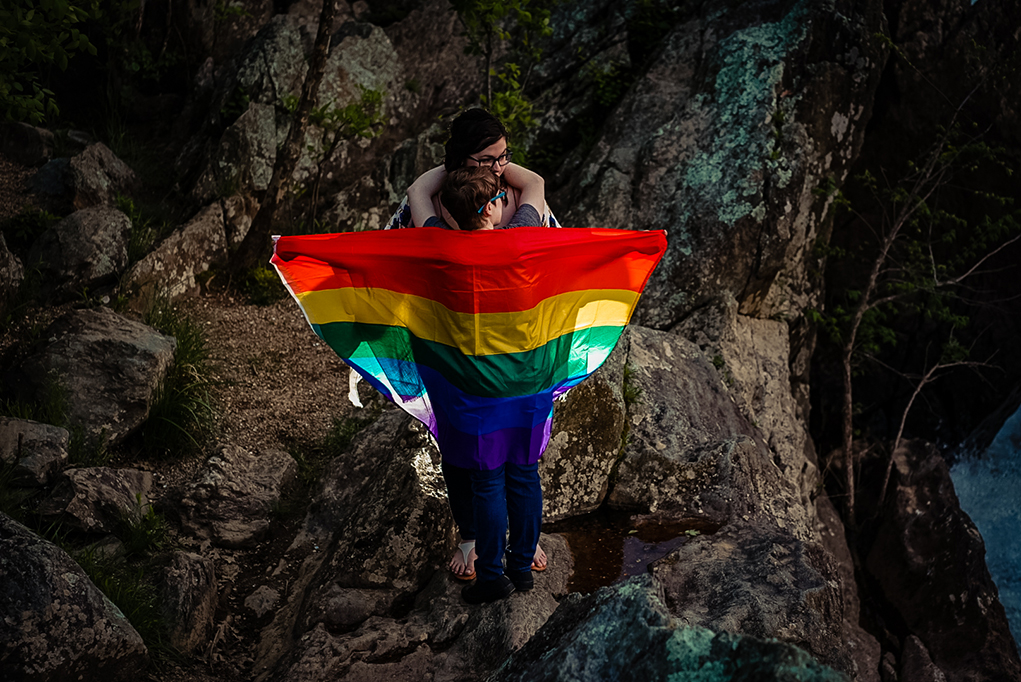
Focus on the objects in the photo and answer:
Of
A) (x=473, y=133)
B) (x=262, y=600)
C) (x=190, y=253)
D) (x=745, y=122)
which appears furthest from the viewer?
(x=745, y=122)

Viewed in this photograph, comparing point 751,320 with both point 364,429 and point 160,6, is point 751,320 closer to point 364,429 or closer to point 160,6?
point 364,429

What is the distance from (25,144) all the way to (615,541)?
6.18 m

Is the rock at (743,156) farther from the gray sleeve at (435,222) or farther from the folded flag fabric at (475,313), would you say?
the gray sleeve at (435,222)

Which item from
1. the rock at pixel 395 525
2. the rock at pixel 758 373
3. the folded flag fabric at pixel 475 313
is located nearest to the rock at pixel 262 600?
the rock at pixel 395 525

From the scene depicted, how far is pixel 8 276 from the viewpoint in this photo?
4.79 meters

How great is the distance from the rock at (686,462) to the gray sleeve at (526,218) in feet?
5.38

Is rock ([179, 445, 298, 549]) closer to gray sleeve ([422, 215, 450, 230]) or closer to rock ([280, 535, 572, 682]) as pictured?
rock ([280, 535, 572, 682])

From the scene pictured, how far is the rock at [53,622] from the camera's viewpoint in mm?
2377

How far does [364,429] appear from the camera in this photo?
15.6ft

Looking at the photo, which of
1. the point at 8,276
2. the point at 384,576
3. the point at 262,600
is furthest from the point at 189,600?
the point at 8,276

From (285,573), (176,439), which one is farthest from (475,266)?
(176,439)

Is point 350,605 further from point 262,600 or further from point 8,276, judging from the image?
point 8,276

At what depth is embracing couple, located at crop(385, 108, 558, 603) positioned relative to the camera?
250 cm

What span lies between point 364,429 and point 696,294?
304cm
